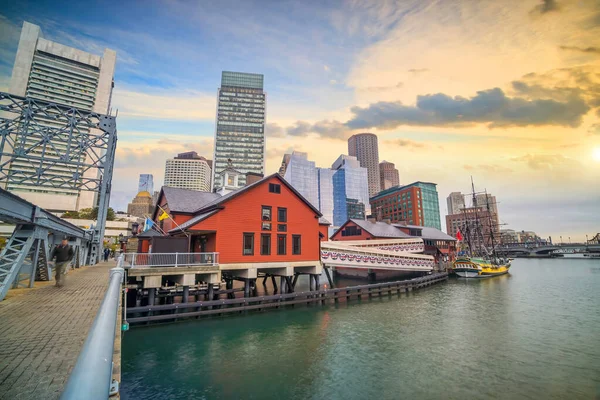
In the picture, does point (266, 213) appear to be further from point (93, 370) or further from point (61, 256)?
point (93, 370)

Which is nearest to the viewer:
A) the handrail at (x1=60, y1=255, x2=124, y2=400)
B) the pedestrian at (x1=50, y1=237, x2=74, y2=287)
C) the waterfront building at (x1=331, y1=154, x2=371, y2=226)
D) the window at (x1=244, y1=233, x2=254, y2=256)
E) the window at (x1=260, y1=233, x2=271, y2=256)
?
the handrail at (x1=60, y1=255, x2=124, y2=400)

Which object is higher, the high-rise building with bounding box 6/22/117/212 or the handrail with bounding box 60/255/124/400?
the high-rise building with bounding box 6/22/117/212

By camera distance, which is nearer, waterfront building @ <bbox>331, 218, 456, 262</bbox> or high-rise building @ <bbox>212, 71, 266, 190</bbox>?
waterfront building @ <bbox>331, 218, 456, 262</bbox>

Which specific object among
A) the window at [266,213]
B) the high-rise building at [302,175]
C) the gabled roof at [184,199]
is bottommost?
the window at [266,213]

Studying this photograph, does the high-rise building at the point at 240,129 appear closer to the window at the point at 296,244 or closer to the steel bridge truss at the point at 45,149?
the steel bridge truss at the point at 45,149

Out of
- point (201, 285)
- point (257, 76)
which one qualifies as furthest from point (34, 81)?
point (201, 285)

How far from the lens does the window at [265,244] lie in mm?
26970

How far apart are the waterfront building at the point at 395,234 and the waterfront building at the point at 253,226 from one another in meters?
25.1

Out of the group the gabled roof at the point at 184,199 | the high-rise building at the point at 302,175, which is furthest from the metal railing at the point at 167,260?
the high-rise building at the point at 302,175

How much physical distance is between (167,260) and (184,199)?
10.7 meters

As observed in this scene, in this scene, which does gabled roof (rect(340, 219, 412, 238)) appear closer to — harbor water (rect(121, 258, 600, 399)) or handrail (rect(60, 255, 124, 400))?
harbor water (rect(121, 258, 600, 399))

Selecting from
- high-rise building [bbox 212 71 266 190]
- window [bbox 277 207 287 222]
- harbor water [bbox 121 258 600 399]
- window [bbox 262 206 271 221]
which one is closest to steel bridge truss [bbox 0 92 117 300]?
harbor water [bbox 121 258 600 399]

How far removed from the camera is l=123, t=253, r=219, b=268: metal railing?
2095 cm

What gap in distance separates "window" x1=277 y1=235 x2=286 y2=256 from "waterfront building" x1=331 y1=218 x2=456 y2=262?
27307 mm
